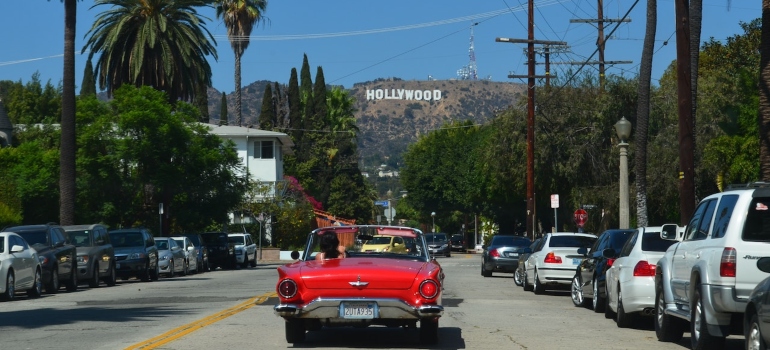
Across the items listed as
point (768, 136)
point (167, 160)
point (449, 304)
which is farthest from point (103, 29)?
point (768, 136)

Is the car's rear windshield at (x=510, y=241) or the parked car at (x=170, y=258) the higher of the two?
the car's rear windshield at (x=510, y=241)

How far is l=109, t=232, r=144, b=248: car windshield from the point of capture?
34.8 metres

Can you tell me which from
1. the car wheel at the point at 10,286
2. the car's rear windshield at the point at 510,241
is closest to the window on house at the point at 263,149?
the car's rear windshield at the point at 510,241

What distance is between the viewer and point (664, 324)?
14203 millimetres

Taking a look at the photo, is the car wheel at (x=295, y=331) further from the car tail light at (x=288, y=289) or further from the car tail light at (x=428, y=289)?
the car tail light at (x=428, y=289)

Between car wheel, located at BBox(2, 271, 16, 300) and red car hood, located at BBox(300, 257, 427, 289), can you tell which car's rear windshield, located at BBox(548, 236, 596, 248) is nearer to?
car wheel, located at BBox(2, 271, 16, 300)

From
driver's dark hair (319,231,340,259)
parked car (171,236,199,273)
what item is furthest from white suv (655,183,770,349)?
parked car (171,236,199,273)

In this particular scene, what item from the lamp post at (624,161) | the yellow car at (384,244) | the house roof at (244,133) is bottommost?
the yellow car at (384,244)

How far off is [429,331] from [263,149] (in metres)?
61.8

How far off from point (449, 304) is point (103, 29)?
3120 centimetres

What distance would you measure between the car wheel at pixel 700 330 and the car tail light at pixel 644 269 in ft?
11.5

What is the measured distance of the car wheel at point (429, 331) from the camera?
12887 mm

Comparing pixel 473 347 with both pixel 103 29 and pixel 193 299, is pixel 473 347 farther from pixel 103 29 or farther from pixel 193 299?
pixel 103 29

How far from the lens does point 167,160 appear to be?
46.4m
